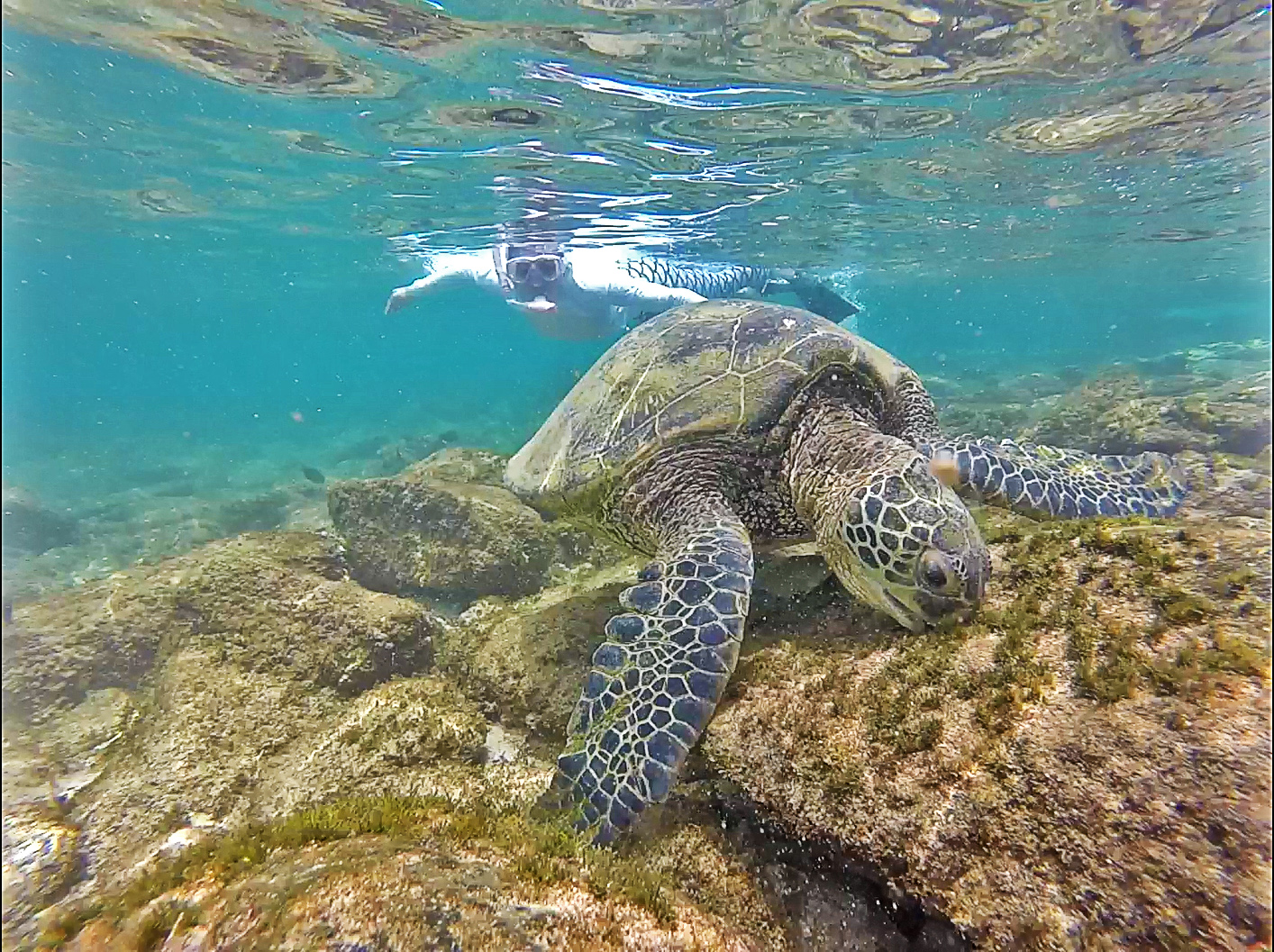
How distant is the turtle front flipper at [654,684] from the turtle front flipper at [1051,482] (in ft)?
5.02

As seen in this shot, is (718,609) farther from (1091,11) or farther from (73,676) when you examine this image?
(1091,11)

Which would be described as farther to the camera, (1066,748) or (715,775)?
(715,775)

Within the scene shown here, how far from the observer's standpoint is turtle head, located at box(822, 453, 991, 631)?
8.37 feet

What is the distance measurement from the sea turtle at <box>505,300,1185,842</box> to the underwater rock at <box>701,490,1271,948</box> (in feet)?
0.93

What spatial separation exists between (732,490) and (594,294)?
705 cm

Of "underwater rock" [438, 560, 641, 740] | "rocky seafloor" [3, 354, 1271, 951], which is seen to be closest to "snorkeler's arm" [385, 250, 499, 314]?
"rocky seafloor" [3, 354, 1271, 951]

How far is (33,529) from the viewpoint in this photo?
1291 centimetres

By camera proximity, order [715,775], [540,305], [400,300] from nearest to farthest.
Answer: [715,775] < [540,305] < [400,300]

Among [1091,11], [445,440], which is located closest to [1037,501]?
[1091,11]

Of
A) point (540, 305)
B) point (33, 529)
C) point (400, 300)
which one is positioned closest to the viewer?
point (540, 305)

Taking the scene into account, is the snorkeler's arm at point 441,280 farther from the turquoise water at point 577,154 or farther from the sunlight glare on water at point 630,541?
the turquoise water at point 577,154

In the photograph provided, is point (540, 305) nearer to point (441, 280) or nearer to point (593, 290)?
point (593, 290)

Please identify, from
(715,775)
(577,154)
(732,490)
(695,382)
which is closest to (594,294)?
(577,154)

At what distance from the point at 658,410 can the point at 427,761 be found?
2.55 meters
